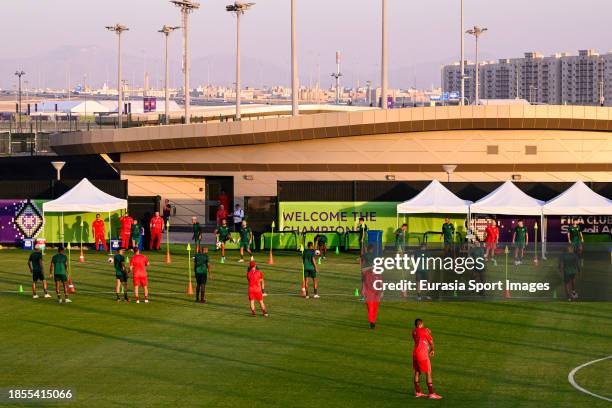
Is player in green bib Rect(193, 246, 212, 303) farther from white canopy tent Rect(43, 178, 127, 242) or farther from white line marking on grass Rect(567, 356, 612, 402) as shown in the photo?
white canopy tent Rect(43, 178, 127, 242)

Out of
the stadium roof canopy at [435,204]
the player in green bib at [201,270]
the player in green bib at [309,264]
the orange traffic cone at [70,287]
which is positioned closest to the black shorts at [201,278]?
the player in green bib at [201,270]

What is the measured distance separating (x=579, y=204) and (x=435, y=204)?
5.54 metres

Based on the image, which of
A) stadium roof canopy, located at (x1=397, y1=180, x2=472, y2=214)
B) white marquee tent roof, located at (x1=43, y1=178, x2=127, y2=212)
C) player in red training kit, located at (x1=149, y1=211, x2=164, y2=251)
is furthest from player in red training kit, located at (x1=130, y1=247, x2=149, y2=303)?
stadium roof canopy, located at (x1=397, y1=180, x2=472, y2=214)

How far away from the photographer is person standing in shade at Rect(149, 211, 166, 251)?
1823 inches

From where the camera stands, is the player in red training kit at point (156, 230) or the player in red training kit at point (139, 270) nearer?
the player in red training kit at point (139, 270)

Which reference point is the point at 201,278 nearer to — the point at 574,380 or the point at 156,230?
the point at 574,380

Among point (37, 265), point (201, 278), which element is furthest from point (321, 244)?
point (37, 265)

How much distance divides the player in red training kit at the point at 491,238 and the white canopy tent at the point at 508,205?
0.86m

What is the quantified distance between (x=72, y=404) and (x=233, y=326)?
8.63 metres

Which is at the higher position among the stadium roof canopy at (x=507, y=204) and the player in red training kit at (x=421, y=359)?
the stadium roof canopy at (x=507, y=204)

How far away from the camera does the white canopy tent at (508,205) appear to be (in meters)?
43.2

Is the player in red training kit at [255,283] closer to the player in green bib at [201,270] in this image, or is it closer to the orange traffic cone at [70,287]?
the player in green bib at [201,270]

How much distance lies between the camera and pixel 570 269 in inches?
1211

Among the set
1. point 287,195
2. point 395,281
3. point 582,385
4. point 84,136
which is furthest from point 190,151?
point 582,385
